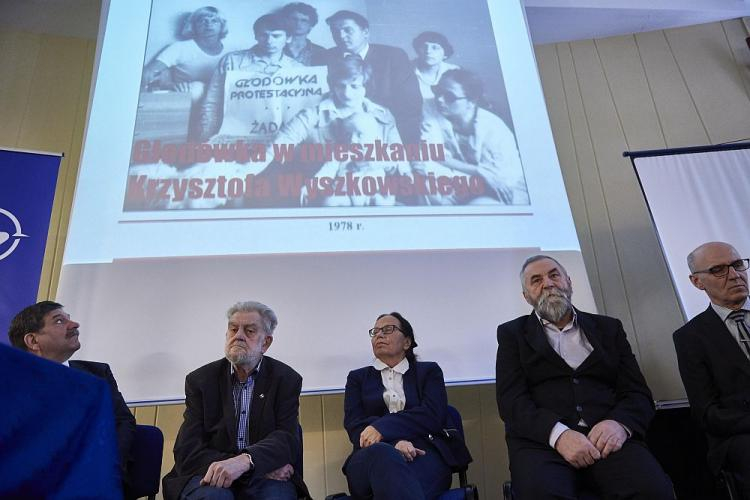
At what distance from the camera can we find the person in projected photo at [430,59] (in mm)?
2986

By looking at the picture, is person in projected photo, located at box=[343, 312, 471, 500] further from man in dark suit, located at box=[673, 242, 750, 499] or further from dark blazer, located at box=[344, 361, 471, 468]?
man in dark suit, located at box=[673, 242, 750, 499]

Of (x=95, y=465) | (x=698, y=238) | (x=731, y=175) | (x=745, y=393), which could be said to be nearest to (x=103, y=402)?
(x=95, y=465)

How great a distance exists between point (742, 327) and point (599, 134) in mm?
1879

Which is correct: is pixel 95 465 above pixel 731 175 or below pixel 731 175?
below

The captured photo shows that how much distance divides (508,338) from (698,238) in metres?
1.45

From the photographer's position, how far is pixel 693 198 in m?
2.96

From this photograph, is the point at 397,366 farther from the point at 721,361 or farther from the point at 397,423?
the point at 721,361

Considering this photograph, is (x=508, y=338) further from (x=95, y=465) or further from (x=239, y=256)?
(x=95, y=465)

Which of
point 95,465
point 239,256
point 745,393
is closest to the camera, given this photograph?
point 95,465

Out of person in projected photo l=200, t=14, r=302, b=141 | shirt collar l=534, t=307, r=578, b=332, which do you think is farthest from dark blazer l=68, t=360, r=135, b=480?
shirt collar l=534, t=307, r=578, b=332

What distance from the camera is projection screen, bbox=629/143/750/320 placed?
2811 mm

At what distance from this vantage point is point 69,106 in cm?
336

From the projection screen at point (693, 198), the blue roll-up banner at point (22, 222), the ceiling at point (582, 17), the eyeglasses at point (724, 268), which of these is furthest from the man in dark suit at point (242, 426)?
the ceiling at point (582, 17)

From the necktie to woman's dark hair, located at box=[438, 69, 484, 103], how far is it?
156 centimetres
